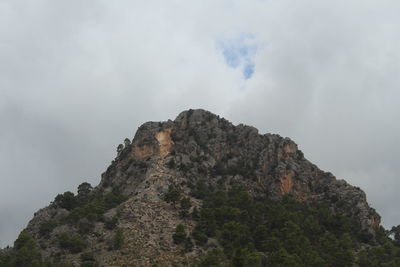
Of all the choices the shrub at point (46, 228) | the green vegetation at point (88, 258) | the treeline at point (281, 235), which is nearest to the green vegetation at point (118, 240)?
the green vegetation at point (88, 258)

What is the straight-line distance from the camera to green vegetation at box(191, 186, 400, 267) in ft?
454

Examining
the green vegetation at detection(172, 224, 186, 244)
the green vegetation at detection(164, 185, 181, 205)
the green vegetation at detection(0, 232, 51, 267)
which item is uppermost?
the green vegetation at detection(164, 185, 181, 205)

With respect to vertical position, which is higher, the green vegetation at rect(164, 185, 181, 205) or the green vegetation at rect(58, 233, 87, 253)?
the green vegetation at rect(164, 185, 181, 205)

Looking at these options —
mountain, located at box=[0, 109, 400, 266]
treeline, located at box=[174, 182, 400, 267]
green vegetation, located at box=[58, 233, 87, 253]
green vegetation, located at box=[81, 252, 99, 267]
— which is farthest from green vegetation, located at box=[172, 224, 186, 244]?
green vegetation, located at box=[58, 233, 87, 253]

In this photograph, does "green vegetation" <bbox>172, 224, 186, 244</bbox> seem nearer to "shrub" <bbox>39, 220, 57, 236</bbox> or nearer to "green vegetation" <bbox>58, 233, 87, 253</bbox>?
"green vegetation" <bbox>58, 233, 87, 253</bbox>

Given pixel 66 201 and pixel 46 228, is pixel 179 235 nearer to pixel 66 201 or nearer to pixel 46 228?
pixel 46 228

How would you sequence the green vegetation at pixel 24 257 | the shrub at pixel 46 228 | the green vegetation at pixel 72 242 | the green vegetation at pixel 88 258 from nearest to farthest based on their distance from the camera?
1. the green vegetation at pixel 88 258
2. the green vegetation at pixel 24 257
3. the green vegetation at pixel 72 242
4. the shrub at pixel 46 228

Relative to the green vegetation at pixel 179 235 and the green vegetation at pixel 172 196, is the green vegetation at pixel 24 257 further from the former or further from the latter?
the green vegetation at pixel 172 196

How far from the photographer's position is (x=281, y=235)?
521 ft

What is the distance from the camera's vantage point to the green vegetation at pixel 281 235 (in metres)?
138

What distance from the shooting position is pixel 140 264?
130 m

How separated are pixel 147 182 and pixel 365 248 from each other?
270ft

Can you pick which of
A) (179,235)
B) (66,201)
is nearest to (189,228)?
(179,235)

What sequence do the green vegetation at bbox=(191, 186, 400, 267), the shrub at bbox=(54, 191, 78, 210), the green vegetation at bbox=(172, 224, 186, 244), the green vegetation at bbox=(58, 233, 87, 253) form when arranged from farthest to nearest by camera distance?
the shrub at bbox=(54, 191, 78, 210)
the green vegetation at bbox=(172, 224, 186, 244)
the green vegetation at bbox=(58, 233, 87, 253)
the green vegetation at bbox=(191, 186, 400, 267)
